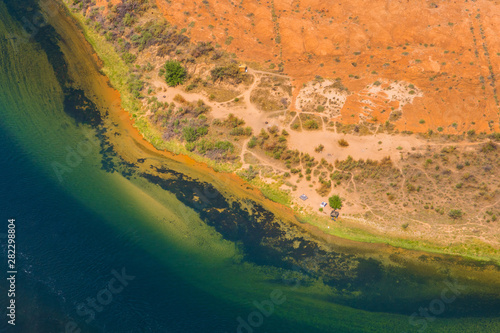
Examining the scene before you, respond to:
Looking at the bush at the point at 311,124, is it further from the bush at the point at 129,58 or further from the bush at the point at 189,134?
the bush at the point at 129,58

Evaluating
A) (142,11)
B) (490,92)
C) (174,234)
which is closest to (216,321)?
(174,234)

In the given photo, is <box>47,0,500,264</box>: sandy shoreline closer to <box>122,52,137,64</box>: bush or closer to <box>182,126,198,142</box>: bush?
<box>182,126,198,142</box>: bush

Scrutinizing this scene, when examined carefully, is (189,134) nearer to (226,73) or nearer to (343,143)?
(226,73)

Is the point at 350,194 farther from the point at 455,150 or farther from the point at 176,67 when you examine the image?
the point at 176,67

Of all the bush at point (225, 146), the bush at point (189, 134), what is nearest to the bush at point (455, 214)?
the bush at point (225, 146)

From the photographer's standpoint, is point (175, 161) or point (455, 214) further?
point (175, 161)

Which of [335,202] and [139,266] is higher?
[335,202]

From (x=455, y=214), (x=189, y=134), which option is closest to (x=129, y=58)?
(x=189, y=134)
